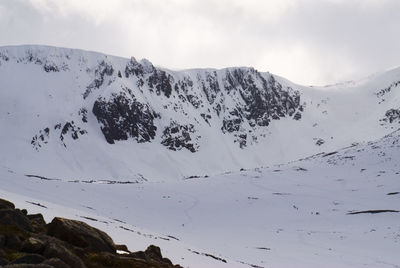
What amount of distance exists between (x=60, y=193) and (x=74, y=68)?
450 feet

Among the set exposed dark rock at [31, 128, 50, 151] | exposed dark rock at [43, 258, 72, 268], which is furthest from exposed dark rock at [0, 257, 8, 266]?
exposed dark rock at [31, 128, 50, 151]

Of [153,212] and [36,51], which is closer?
[153,212]

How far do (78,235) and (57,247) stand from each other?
2.73 metres

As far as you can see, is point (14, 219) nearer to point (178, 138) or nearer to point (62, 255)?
point (62, 255)

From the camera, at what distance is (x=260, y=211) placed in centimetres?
4378

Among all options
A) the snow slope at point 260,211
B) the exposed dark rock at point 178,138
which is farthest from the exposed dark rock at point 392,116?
the snow slope at point 260,211

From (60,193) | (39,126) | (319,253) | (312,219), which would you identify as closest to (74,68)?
(39,126)

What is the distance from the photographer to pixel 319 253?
26297 mm

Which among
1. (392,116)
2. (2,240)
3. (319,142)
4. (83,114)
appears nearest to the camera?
(2,240)

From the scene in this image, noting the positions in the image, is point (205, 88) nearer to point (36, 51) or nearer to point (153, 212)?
point (36, 51)

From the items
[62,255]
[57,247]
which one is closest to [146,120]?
[57,247]

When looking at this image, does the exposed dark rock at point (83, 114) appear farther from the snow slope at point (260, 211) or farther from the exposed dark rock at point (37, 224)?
the exposed dark rock at point (37, 224)

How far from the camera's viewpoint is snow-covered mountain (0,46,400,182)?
137 meters

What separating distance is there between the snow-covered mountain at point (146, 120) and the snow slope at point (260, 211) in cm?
7220
